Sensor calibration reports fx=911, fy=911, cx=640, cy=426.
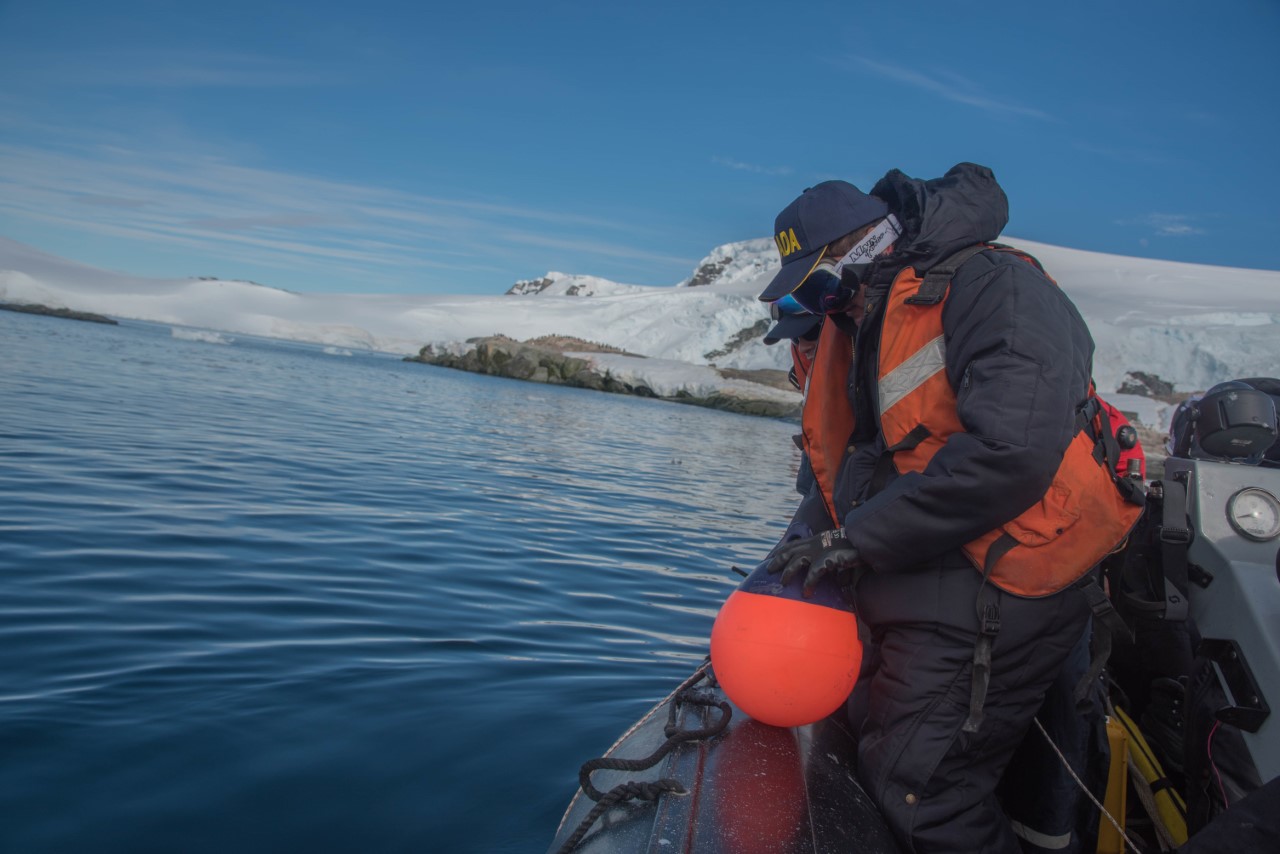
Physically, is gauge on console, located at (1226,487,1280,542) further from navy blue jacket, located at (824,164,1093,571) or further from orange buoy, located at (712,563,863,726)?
orange buoy, located at (712,563,863,726)

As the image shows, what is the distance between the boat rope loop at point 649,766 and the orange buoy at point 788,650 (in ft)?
0.48

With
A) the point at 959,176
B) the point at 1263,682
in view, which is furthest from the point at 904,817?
A: the point at 959,176

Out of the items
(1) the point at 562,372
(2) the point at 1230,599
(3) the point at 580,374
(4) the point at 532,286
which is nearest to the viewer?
(2) the point at 1230,599

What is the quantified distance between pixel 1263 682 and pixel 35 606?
4.43m

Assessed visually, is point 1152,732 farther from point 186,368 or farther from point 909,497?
point 186,368

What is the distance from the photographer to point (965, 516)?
1955mm

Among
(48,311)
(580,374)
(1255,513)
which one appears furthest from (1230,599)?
(48,311)

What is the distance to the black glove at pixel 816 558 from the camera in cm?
212

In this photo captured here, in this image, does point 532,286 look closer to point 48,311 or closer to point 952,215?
point 48,311

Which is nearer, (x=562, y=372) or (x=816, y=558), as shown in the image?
(x=816, y=558)

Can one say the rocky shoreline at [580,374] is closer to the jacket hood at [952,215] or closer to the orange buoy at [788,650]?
the jacket hood at [952,215]

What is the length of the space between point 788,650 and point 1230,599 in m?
1.18

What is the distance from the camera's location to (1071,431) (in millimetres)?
1961

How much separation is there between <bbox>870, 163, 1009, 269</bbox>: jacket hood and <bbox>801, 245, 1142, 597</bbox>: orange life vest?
0.06 metres
